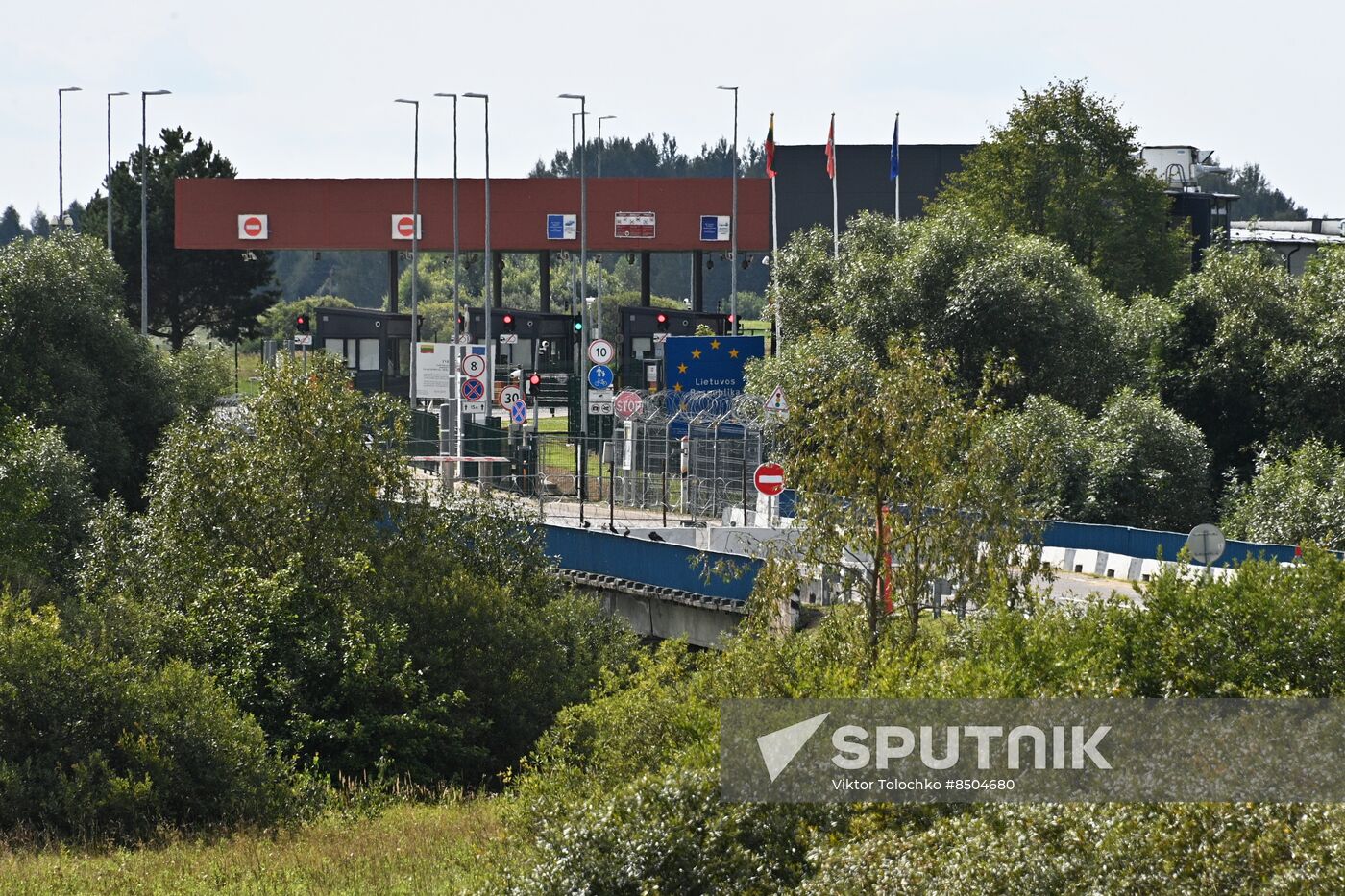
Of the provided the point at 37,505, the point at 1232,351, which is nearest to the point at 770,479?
the point at 37,505

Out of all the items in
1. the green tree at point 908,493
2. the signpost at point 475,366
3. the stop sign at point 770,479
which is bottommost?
the stop sign at point 770,479

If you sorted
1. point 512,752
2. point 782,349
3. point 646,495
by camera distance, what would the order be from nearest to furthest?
1. point 512,752
2. point 646,495
3. point 782,349

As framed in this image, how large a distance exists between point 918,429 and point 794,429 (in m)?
1.48

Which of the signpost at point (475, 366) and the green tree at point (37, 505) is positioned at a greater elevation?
the signpost at point (475, 366)

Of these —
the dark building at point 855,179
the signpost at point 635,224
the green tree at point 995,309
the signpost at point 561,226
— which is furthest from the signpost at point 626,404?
the dark building at point 855,179

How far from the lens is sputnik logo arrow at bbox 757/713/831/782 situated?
14.5 m

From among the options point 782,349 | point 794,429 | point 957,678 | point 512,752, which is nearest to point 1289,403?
point 782,349

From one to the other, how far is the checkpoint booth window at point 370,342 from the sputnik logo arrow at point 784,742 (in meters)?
51.4

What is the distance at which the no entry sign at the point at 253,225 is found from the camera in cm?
7269

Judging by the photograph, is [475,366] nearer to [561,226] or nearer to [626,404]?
[626,404]

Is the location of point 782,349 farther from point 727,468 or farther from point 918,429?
point 918,429

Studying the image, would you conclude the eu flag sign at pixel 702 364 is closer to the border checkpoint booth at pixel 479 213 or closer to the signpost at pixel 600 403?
the signpost at pixel 600 403

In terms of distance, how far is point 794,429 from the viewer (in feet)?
62.5

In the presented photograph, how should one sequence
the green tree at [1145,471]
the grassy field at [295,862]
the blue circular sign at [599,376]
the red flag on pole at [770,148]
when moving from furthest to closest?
the red flag on pole at [770,148], the green tree at [1145,471], the blue circular sign at [599,376], the grassy field at [295,862]
